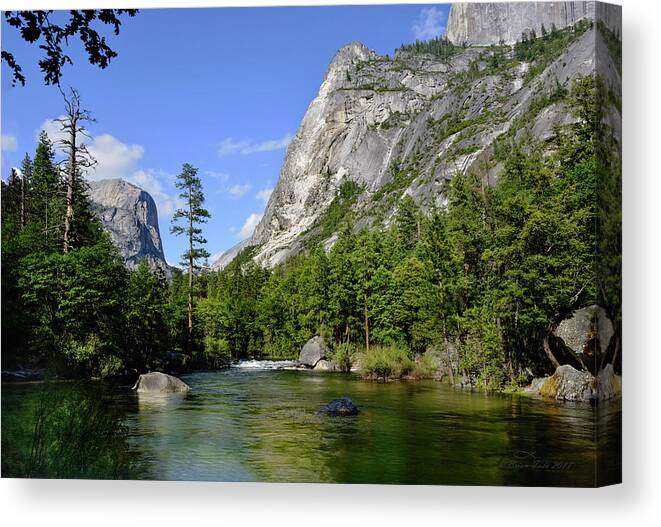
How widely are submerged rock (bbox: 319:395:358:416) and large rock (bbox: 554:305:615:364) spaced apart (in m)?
3.18

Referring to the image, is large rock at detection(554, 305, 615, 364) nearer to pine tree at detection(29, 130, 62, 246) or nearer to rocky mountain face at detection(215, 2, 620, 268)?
pine tree at detection(29, 130, 62, 246)

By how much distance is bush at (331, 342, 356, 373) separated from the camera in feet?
47.2

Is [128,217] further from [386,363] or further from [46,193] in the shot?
[386,363]

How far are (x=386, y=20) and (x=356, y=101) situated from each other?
41.8 meters

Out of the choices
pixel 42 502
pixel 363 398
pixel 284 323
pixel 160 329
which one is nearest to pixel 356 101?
pixel 284 323

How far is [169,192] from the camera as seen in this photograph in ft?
26.8

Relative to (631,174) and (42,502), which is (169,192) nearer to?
(42,502)

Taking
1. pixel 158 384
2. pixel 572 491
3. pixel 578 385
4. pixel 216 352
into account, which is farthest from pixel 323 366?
pixel 572 491

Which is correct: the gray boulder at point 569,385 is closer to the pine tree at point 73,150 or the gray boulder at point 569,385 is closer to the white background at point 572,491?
the white background at point 572,491

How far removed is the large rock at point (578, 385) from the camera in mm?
6031

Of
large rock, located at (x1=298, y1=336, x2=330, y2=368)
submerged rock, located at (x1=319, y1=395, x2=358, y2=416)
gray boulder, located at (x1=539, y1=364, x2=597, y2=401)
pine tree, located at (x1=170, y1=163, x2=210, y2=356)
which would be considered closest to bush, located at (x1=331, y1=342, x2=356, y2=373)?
large rock, located at (x1=298, y1=336, x2=330, y2=368)

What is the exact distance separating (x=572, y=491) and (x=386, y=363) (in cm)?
771

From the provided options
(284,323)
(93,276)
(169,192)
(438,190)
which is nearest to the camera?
(169,192)

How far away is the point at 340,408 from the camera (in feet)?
27.6
